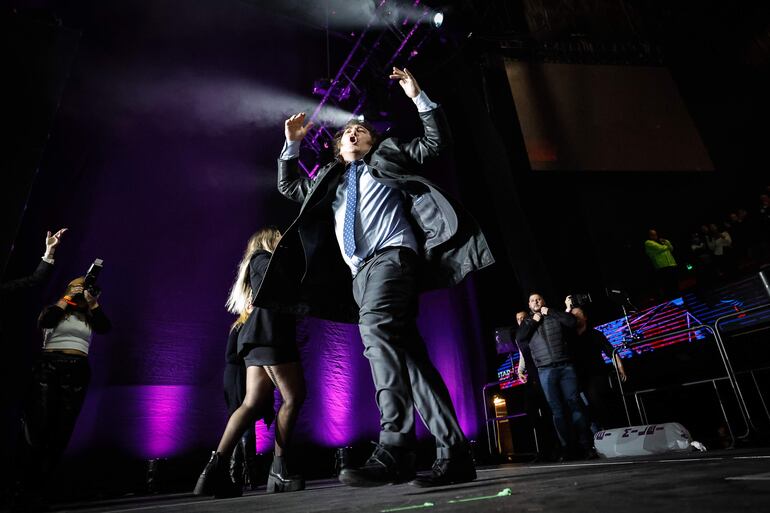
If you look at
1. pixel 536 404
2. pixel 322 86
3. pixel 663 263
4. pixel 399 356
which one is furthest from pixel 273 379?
pixel 663 263

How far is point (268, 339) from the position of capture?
7.45ft

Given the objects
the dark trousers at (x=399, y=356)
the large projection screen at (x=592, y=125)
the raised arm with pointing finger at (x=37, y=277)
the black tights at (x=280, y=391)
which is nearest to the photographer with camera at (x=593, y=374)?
the black tights at (x=280, y=391)

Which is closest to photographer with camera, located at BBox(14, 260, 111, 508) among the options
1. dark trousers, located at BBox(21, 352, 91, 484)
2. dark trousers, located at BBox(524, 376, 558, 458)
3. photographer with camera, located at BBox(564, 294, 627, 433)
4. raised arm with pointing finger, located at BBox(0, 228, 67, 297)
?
dark trousers, located at BBox(21, 352, 91, 484)

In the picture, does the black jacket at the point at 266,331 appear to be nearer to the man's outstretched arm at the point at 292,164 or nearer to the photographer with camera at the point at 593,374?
the man's outstretched arm at the point at 292,164

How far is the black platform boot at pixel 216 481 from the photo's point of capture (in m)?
1.99

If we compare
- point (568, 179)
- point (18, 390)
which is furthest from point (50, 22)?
point (568, 179)

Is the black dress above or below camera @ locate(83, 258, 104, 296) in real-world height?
below

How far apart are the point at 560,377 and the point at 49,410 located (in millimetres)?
4061

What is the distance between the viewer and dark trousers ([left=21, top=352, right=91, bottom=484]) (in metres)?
2.62

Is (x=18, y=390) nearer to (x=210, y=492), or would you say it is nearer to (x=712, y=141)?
(x=210, y=492)

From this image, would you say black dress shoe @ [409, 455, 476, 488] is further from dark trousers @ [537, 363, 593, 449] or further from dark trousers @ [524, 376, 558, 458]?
dark trousers @ [524, 376, 558, 458]

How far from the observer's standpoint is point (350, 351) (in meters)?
5.32

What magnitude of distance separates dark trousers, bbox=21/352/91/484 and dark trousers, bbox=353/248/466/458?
7.69 ft

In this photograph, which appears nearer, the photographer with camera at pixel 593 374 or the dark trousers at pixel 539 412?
the photographer with camera at pixel 593 374
